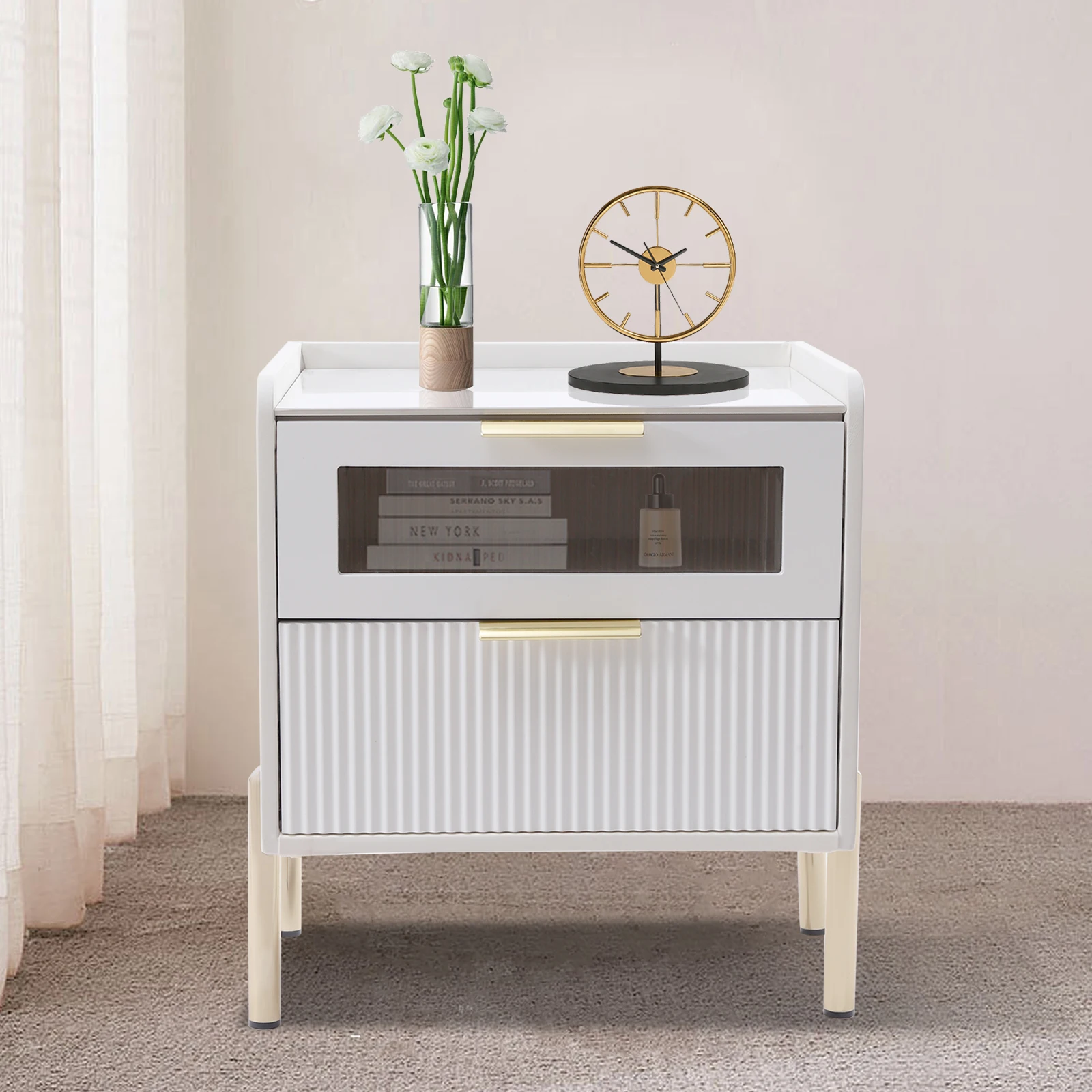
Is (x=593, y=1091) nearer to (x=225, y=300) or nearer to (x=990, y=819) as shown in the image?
(x=990, y=819)

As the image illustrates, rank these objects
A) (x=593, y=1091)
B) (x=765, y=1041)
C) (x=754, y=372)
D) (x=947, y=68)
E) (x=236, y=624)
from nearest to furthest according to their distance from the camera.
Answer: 1. (x=593, y=1091)
2. (x=765, y=1041)
3. (x=754, y=372)
4. (x=947, y=68)
5. (x=236, y=624)

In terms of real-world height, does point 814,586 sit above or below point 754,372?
below

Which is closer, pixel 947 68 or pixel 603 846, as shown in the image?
pixel 603 846

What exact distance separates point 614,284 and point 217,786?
118 centimetres

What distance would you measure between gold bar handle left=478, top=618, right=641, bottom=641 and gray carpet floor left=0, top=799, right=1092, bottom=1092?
517mm

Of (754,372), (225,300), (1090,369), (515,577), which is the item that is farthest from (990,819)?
(225,300)

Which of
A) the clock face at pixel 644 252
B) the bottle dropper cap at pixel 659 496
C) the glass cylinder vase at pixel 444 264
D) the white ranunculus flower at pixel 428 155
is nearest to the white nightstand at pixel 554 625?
the bottle dropper cap at pixel 659 496

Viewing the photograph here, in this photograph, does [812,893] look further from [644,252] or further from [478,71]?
[478,71]

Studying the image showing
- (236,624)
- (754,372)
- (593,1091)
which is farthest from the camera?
(236,624)

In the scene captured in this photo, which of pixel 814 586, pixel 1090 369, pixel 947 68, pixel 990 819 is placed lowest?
pixel 990 819

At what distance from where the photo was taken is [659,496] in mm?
1725

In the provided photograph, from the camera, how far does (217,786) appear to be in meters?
2.69

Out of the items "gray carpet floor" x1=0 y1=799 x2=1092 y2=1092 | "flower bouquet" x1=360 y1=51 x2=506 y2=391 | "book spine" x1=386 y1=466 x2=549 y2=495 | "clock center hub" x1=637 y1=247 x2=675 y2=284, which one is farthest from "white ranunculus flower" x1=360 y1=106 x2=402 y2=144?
"gray carpet floor" x1=0 y1=799 x2=1092 y2=1092

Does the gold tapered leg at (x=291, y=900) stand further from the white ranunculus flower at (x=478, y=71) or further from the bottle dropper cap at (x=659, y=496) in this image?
the white ranunculus flower at (x=478, y=71)
